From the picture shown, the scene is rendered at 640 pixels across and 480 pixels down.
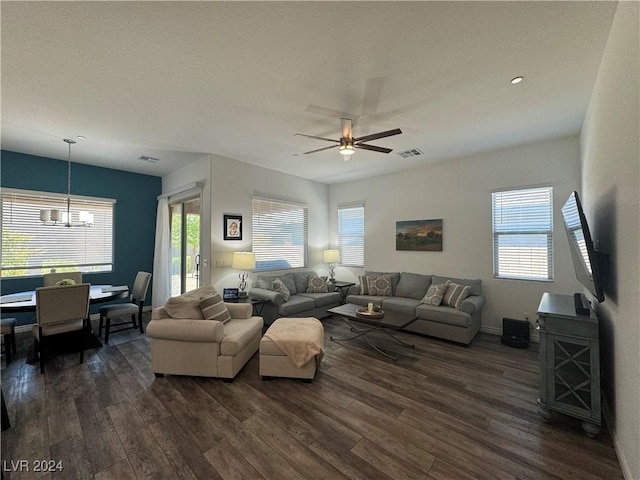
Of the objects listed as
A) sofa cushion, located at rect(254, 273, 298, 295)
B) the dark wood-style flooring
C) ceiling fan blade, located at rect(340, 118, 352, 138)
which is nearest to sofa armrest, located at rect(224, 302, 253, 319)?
the dark wood-style flooring

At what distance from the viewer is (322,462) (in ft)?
5.88

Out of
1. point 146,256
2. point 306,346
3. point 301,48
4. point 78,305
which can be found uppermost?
point 301,48

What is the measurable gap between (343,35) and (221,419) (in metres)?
3.14

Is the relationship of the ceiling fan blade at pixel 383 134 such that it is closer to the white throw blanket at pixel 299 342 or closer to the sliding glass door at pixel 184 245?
the white throw blanket at pixel 299 342

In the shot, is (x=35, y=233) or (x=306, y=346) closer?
(x=306, y=346)

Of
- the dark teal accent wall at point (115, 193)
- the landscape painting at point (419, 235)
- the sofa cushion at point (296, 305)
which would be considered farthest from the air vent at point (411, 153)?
the dark teal accent wall at point (115, 193)

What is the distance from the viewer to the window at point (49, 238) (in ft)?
14.1

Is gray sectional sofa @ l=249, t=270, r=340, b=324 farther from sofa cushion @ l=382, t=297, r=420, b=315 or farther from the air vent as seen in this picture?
the air vent

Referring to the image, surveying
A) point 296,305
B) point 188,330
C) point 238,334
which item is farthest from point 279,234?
point 188,330

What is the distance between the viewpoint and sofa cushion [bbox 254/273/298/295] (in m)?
4.94

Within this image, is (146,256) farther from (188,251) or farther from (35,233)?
(35,233)

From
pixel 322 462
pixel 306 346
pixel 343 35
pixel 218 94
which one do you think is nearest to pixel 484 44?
pixel 343 35

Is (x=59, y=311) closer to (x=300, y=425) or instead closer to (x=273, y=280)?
(x=273, y=280)

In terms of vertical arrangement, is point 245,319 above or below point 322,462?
above
